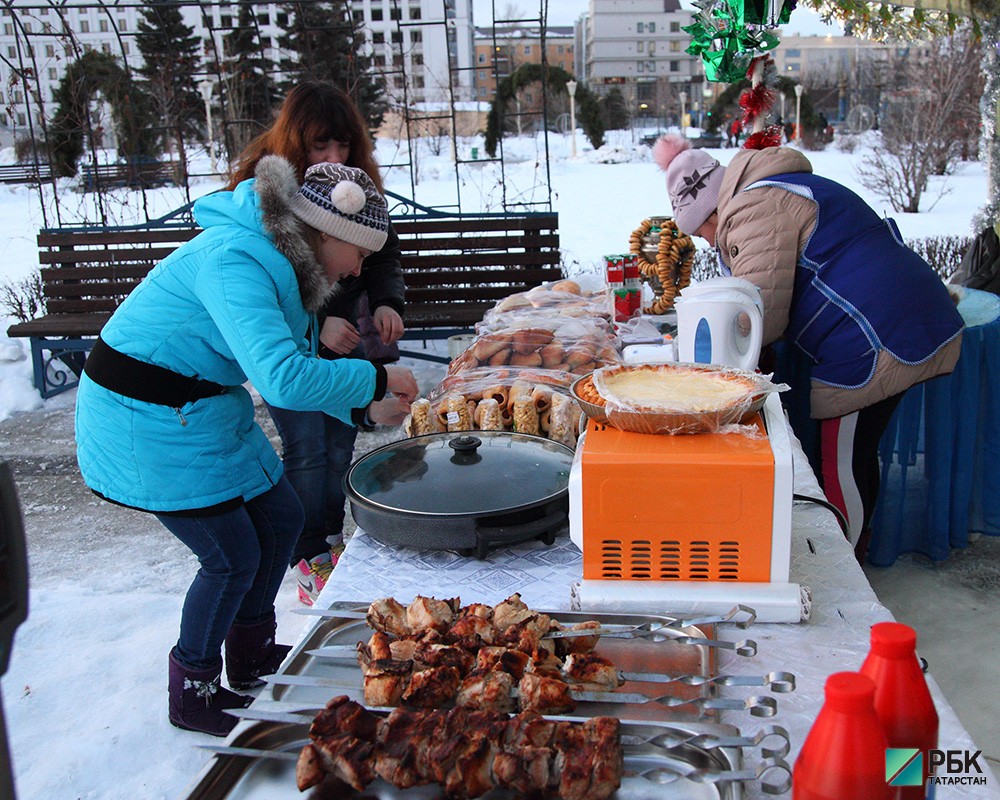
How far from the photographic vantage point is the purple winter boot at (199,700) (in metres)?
2.26

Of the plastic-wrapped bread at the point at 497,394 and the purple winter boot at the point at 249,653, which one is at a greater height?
the plastic-wrapped bread at the point at 497,394

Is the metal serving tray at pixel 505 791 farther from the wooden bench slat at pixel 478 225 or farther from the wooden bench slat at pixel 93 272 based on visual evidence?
the wooden bench slat at pixel 93 272

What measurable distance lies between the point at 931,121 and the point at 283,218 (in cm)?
1291

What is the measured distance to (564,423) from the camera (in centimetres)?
231

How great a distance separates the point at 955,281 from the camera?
4.31 m

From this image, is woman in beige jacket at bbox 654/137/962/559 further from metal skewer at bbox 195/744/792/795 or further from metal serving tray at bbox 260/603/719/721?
metal skewer at bbox 195/744/792/795

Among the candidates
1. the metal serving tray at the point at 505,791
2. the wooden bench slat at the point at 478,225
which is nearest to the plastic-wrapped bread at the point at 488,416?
the metal serving tray at the point at 505,791

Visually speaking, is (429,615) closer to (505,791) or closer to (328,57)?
(505,791)

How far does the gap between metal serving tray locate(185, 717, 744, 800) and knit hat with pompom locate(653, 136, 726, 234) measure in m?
2.08

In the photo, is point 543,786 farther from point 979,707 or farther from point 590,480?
point 979,707

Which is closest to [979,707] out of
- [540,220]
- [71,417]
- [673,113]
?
[540,220]

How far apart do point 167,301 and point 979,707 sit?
2.63 m

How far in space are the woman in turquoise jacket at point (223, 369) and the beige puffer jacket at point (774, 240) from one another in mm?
1236

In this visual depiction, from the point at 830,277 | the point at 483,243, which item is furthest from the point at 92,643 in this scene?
the point at 483,243
